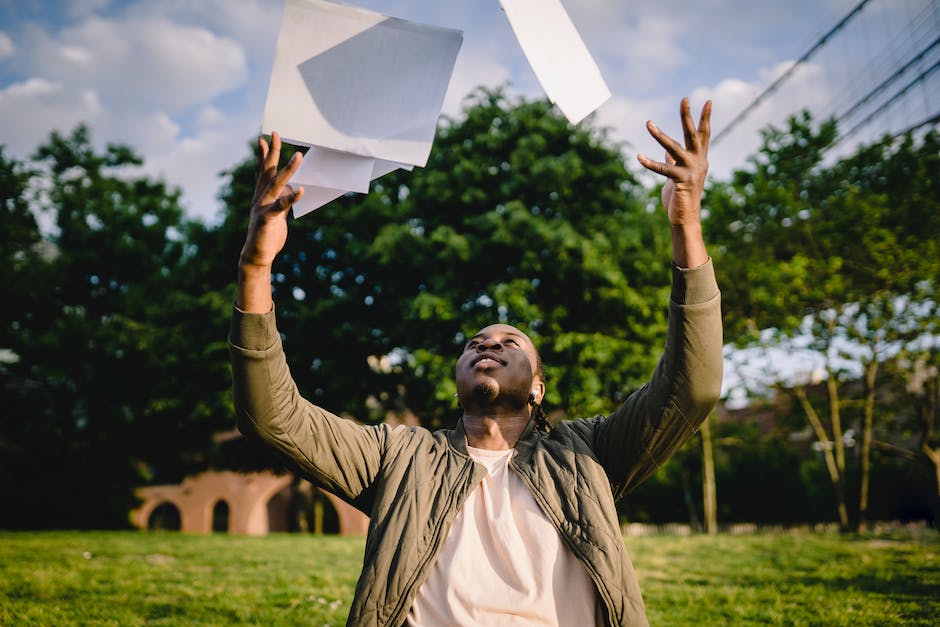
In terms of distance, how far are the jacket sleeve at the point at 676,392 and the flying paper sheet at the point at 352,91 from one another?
1.07m

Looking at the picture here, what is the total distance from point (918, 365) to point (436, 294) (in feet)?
51.0

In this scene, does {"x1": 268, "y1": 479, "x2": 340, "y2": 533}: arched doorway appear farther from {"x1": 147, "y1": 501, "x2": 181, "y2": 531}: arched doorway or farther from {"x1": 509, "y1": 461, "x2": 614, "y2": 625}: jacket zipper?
{"x1": 509, "y1": 461, "x2": 614, "y2": 625}: jacket zipper

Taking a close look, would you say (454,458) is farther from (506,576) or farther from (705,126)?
(705,126)

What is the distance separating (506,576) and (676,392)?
35.1 inches

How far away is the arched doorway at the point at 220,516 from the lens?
31281mm

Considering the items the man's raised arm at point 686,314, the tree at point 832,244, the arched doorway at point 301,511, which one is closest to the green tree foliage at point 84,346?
the arched doorway at point 301,511

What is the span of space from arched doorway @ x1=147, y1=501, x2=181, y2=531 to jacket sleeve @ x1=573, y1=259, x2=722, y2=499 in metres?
32.6

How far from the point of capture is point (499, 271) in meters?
14.4

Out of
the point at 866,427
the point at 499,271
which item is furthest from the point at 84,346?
the point at 866,427

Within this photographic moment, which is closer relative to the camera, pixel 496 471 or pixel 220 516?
pixel 496 471

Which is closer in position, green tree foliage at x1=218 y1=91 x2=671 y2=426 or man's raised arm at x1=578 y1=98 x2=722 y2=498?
man's raised arm at x1=578 y1=98 x2=722 y2=498

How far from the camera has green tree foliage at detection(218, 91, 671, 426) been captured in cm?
1351

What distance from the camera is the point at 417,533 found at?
7.32ft

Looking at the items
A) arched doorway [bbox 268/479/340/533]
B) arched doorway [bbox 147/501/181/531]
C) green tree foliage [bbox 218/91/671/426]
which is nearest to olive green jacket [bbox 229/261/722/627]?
green tree foliage [bbox 218/91/671/426]
